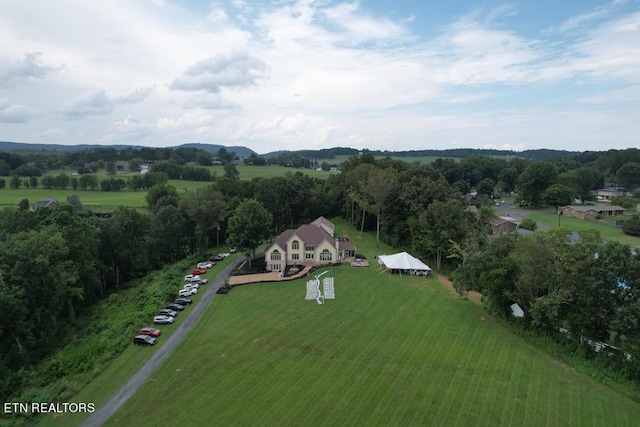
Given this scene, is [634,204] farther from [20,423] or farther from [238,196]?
[20,423]

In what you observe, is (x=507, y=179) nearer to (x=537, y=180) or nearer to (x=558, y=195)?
(x=537, y=180)

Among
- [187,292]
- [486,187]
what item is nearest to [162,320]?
[187,292]

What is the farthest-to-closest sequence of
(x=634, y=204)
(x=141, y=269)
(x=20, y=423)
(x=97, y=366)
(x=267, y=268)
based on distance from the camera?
1. (x=634, y=204)
2. (x=141, y=269)
3. (x=267, y=268)
4. (x=97, y=366)
5. (x=20, y=423)

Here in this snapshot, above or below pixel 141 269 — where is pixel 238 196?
above

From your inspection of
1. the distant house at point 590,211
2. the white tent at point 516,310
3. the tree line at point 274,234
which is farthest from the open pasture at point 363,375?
the distant house at point 590,211

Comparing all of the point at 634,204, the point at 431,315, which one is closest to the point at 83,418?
the point at 431,315

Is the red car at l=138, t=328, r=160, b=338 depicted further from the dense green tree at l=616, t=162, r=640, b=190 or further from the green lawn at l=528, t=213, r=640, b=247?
the dense green tree at l=616, t=162, r=640, b=190

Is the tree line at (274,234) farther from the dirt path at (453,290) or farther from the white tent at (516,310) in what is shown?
the dirt path at (453,290)
